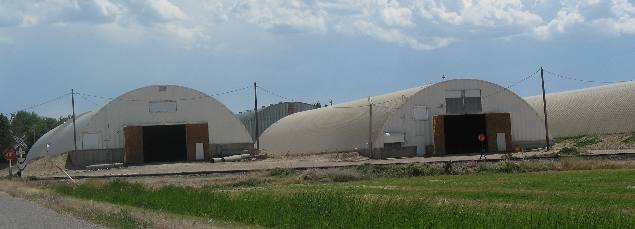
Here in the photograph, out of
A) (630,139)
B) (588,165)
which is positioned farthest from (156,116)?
(588,165)

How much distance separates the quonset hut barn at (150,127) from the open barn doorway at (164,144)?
0.35 metres

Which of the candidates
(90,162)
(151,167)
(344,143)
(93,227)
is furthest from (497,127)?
(93,227)

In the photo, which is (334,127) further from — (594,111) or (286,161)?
(594,111)

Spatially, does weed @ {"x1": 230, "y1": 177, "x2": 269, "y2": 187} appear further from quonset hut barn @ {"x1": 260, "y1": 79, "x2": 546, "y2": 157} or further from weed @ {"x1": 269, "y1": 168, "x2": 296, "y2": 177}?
quonset hut barn @ {"x1": 260, "y1": 79, "x2": 546, "y2": 157}

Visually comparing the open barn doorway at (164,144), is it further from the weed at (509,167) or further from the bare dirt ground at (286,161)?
the weed at (509,167)

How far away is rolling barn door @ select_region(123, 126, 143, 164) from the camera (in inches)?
2594

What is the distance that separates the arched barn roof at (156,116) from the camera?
66875 millimetres

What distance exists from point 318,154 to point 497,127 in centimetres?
1488

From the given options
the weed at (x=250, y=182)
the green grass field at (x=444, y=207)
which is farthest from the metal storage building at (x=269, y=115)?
the green grass field at (x=444, y=207)

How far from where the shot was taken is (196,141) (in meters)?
67.8

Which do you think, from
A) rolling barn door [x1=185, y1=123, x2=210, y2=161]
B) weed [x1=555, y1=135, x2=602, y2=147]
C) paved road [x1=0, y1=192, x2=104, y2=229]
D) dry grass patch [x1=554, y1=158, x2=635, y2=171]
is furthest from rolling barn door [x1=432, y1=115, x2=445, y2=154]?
paved road [x1=0, y1=192, x2=104, y2=229]

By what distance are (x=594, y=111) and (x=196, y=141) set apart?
35529mm

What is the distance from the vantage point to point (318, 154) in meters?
70.1

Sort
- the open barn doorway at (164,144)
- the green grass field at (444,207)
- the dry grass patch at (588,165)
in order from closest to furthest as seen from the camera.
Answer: the green grass field at (444,207), the dry grass patch at (588,165), the open barn doorway at (164,144)
